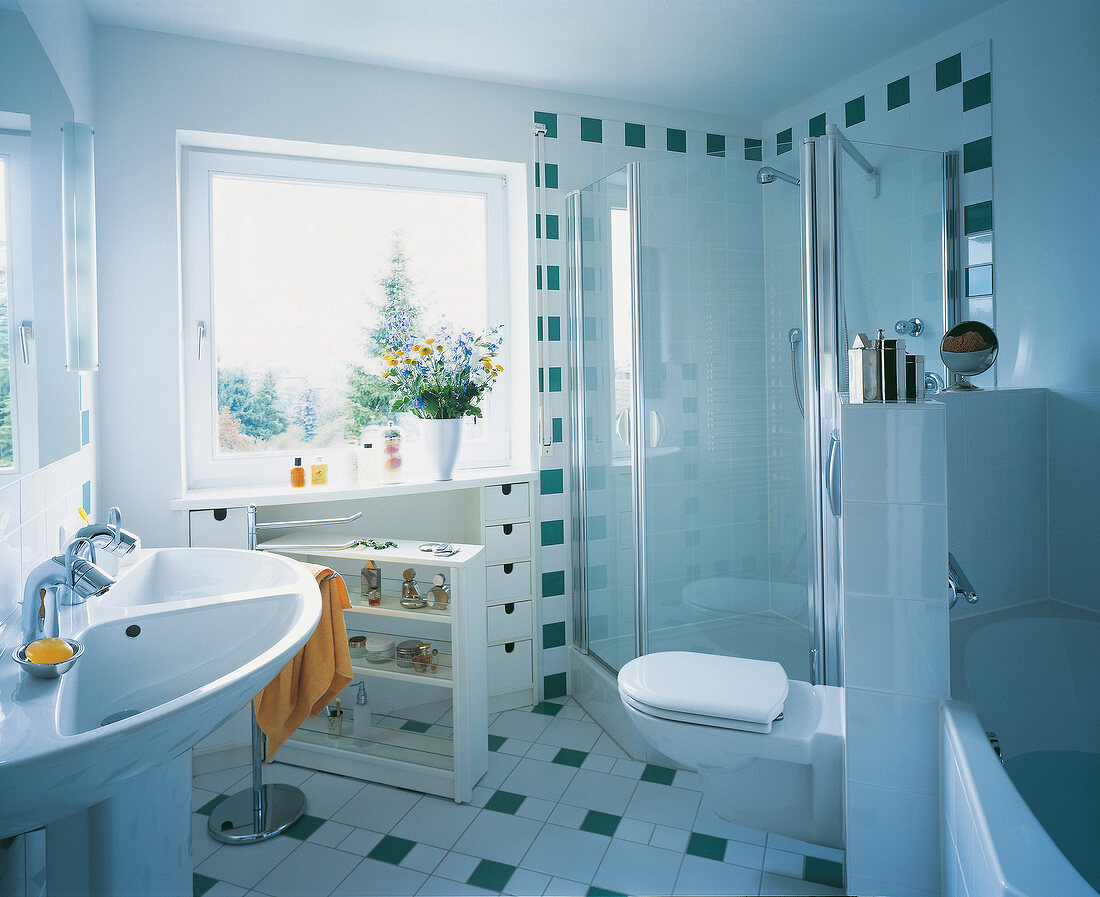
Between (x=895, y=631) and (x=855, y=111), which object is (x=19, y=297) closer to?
(x=895, y=631)

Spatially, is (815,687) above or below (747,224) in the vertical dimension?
below

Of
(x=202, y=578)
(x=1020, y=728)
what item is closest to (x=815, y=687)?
(x=1020, y=728)

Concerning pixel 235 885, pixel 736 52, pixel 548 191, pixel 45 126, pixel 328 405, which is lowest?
pixel 235 885

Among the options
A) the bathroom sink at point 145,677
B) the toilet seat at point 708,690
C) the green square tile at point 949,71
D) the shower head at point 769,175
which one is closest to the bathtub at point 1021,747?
the toilet seat at point 708,690

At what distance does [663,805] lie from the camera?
2033 mm

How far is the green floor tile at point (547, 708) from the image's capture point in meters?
2.64

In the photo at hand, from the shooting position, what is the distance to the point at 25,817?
2.56 feet

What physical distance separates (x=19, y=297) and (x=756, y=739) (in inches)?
64.6

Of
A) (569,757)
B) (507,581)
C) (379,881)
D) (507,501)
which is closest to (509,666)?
(507,581)

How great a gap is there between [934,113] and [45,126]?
2.45 meters

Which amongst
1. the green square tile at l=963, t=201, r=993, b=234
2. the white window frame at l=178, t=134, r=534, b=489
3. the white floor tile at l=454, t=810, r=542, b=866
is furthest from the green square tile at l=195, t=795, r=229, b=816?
the green square tile at l=963, t=201, r=993, b=234

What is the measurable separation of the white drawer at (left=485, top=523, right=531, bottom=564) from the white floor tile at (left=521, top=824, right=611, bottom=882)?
36.9 inches

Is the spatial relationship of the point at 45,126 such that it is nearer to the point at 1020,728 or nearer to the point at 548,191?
the point at 548,191

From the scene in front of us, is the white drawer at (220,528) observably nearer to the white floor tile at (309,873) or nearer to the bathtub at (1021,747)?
the white floor tile at (309,873)
